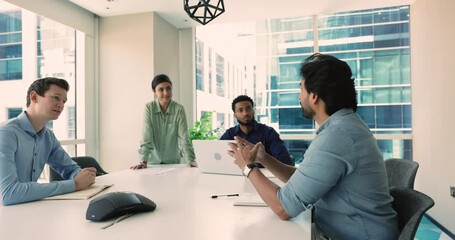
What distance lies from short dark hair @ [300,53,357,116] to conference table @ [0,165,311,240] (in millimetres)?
456

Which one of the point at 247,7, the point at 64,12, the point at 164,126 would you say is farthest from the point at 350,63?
the point at 64,12

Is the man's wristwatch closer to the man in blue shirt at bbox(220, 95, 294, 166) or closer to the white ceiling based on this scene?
the man in blue shirt at bbox(220, 95, 294, 166)

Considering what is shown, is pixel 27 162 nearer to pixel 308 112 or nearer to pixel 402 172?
pixel 308 112

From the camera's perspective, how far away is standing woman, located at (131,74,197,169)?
2904mm

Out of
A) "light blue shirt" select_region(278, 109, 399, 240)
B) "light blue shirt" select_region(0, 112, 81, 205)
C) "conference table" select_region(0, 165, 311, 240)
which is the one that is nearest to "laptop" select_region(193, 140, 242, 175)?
"conference table" select_region(0, 165, 311, 240)

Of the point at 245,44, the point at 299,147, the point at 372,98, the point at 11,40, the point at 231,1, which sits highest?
the point at 231,1

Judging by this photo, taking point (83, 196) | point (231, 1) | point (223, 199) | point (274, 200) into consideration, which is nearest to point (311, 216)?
point (274, 200)

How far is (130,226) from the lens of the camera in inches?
41.2

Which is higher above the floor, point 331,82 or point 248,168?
point 331,82

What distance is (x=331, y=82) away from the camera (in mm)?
1184

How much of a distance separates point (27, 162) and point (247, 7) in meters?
3.55

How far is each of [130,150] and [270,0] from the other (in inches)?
115

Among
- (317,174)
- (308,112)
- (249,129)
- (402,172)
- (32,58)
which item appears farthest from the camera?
(32,58)

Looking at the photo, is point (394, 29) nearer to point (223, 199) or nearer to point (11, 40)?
point (223, 199)
